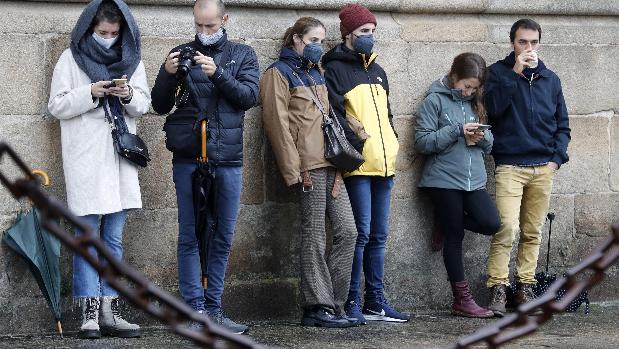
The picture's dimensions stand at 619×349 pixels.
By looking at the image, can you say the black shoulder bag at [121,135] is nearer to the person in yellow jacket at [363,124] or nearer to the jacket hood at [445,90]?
the person in yellow jacket at [363,124]

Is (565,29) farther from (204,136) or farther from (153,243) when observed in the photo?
(153,243)

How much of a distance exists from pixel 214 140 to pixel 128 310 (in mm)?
1264

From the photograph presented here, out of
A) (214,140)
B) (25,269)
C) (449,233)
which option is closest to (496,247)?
(449,233)

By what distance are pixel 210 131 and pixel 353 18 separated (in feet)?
4.63

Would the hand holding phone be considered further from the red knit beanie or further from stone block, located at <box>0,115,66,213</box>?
the red knit beanie

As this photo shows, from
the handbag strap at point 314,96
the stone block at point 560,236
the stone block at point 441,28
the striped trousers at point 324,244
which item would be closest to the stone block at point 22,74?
the handbag strap at point 314,96

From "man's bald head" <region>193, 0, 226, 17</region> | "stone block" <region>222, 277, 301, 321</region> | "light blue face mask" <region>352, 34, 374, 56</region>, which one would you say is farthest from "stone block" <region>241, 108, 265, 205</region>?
"man's bald head" <region>193, 0, 226, 17</region>

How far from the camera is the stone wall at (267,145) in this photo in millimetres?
7062

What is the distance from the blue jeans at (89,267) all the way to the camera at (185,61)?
895mm

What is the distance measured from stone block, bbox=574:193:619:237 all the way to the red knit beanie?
8.06 ft

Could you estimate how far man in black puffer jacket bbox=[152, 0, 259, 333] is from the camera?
272 inches

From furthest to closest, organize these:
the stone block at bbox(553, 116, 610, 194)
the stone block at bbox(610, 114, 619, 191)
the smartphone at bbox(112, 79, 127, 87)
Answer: the stone block at bbox(610, 114, 619, 191) → the stone block at bbox(553, 116, 610, 194) → the smartphone at bbox(112, 79, 127, 87)

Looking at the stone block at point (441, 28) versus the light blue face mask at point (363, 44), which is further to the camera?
the stone block at point (441, 28)

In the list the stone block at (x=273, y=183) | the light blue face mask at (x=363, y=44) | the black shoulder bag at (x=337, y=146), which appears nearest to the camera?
the black shoulder bag at (x=337, y=146)
